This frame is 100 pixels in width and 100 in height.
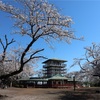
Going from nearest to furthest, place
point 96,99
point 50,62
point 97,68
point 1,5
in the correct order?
1. point 1,5
2. point 96,99
3. point 97,68
4. point 50,62

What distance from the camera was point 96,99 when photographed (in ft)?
85.9

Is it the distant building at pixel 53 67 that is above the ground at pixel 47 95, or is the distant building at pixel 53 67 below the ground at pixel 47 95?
above

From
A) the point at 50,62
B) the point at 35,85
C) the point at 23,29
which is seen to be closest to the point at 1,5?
the point at 23,29

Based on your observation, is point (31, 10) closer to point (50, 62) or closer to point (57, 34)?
point (57, 34)

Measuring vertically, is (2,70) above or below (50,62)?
below

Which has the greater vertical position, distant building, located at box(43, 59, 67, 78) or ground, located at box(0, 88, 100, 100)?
distant building, located at box(43, 59, 67, 78)

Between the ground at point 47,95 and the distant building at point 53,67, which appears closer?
the ground at point 47,95

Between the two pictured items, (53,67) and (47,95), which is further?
(53,67)

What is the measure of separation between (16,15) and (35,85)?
53598mm

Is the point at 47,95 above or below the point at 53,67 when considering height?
below

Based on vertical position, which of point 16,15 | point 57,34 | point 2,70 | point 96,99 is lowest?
point 96,99

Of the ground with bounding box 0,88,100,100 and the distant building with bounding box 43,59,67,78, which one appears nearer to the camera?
the ground with bounding box 0,88,100,100

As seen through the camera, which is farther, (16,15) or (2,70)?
(2,70)

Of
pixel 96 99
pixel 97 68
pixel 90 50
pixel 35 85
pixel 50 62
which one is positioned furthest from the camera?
pixel 50 62
